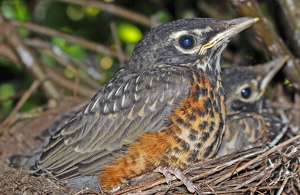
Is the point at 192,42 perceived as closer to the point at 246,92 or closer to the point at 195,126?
the point at 195,126

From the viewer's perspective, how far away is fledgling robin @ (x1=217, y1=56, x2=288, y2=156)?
9.83 feet

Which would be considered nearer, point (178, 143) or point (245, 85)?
point (178, 143)

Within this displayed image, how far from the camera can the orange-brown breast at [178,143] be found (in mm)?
2240

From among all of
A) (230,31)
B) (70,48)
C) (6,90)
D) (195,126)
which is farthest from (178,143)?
(6,90)

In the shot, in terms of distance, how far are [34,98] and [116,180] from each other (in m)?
2.84

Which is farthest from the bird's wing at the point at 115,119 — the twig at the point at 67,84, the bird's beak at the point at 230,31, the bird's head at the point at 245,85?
the twig at the point at 67,84

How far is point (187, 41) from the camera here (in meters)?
2.50

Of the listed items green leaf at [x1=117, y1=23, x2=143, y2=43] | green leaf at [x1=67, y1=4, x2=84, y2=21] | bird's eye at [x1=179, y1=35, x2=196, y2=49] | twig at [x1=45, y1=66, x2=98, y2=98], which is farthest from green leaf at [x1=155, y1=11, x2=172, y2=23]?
bird's eye at [x1=179, y1=35, x2=196, y2=49]

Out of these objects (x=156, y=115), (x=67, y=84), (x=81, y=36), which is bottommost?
(x=156, y=115)

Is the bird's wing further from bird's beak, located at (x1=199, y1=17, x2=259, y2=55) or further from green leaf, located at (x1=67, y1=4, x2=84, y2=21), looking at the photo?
green leaf, located at (x1=67, y1=4, x2=84, y2=21)

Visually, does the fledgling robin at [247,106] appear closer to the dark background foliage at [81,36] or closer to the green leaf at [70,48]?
the dark background foliage at [81,36]

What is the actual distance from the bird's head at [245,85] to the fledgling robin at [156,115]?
2.15 feet

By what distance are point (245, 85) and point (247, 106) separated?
0.24 meters

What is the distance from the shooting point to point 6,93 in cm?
459
